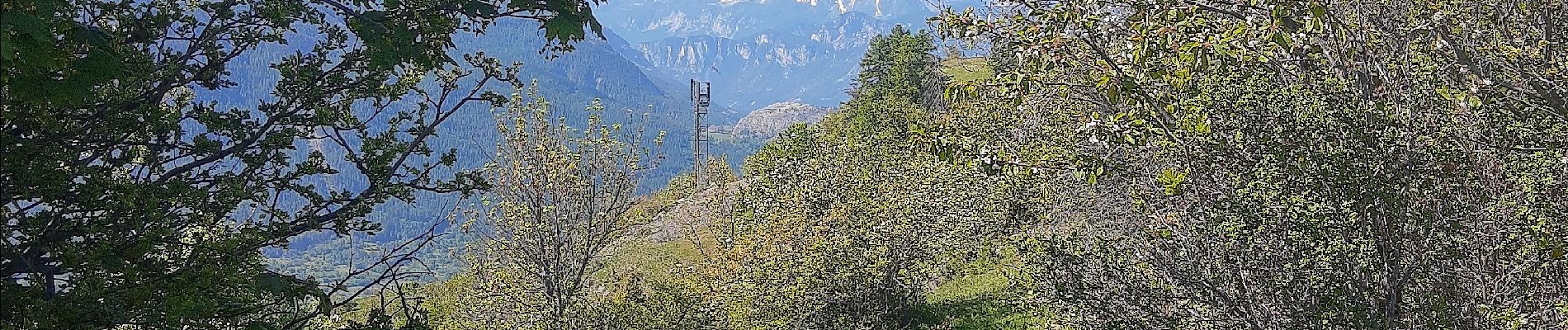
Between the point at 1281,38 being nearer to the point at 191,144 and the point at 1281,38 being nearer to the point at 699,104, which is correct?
the point at 191,144

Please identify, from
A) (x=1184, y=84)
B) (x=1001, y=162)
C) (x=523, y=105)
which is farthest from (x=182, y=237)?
(x=523, y=105)

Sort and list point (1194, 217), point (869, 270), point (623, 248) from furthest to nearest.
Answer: point (869, 270) → point (623, 248) → point (1194, 217)

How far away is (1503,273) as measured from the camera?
5.28 meters

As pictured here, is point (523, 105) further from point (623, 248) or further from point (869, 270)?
point (869, 270)

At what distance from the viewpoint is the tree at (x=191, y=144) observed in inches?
128

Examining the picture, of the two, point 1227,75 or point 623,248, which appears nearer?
point 1227,75

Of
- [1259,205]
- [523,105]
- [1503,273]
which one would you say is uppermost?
[523,105]

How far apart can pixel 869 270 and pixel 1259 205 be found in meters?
8.99

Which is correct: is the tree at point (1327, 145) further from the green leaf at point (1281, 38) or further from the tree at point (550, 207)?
the tree at point (550, 207)

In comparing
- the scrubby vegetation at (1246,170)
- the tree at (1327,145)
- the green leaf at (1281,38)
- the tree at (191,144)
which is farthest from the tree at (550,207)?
the green leaf at (1281,38)

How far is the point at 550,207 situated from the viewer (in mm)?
11336

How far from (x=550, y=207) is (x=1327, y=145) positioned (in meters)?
8.17

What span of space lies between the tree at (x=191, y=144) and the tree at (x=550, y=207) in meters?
5.66

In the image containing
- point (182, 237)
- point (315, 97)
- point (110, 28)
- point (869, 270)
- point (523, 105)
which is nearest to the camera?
point (182, 237)
